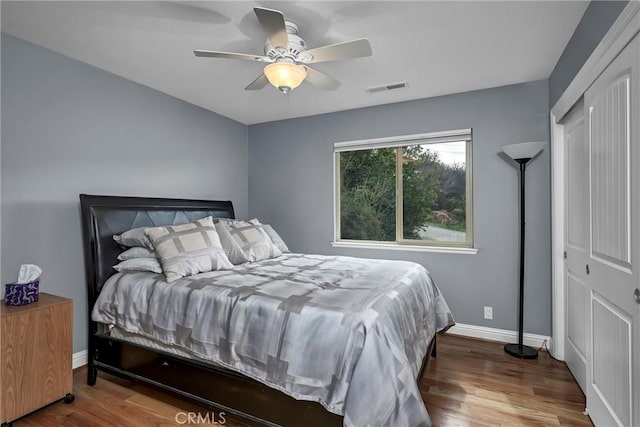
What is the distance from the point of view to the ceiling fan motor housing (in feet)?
6.65

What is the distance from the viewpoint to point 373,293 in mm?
1844

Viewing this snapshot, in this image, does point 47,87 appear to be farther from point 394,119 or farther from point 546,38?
point 546,38

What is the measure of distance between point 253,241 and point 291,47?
5.80ft

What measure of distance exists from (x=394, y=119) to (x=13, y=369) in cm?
378

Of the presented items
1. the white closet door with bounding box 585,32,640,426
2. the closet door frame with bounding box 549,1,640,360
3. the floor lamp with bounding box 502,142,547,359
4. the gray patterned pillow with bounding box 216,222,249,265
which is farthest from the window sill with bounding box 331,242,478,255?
the gray patterned pillow with bounding box 216,222,249,265

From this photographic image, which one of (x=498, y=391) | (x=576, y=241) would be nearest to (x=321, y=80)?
(x=576, y=241)

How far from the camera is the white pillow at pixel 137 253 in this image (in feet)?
8.39

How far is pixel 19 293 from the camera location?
6.66 ft

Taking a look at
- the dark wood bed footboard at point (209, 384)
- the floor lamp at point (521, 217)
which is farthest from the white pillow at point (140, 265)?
the floor lamp at point (521, 217)

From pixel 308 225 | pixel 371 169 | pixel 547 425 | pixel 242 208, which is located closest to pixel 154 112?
pixel 242 208

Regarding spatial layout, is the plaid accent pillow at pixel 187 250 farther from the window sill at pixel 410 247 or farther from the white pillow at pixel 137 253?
the window sill at pixel 410 247

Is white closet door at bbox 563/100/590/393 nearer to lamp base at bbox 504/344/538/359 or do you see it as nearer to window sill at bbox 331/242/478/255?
lamp base at bbox 504/344/538/359

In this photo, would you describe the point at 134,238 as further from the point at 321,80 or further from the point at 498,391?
the point at 498,391

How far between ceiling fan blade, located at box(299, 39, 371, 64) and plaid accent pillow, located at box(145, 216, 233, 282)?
1.55 metres
